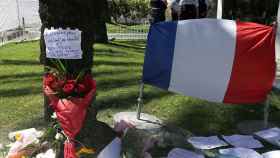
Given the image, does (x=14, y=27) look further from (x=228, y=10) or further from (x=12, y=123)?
(x=12, y=123)

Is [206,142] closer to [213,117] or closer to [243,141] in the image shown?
[243,141]

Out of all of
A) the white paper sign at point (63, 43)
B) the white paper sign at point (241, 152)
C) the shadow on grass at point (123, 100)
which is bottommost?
the white paper sign at point (241, 152)

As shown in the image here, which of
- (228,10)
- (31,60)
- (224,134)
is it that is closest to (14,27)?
(31,60)

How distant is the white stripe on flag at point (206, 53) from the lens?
5312 mm

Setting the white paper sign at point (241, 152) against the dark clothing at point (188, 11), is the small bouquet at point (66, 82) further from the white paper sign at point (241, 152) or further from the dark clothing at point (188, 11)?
the dark clothing at point (188, 11)

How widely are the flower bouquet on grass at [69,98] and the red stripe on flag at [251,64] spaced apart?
5.38ft

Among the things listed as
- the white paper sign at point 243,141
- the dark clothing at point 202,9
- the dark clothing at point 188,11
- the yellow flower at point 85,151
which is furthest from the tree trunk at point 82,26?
A: the dark clothing at point 202,9

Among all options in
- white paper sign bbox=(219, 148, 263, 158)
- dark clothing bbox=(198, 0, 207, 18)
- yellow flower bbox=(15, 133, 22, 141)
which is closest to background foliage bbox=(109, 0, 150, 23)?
dark clothing bbox=(198, 0, 207, 18)

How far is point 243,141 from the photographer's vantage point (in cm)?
530

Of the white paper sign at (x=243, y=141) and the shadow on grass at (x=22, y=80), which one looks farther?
the shadow on grass at (x=22, y=80)

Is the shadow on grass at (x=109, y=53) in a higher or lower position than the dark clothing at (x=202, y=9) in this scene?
lower

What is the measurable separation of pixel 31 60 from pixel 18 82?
204 centimetres

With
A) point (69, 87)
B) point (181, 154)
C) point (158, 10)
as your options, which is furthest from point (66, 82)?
point (158, 10)

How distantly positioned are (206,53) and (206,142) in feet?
2.92
